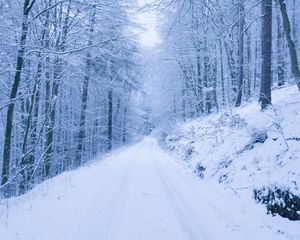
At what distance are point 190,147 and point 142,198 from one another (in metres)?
9.13

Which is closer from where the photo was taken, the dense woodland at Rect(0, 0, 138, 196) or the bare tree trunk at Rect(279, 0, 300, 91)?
the dense woodland at Rect(0, 0, 138, 196)

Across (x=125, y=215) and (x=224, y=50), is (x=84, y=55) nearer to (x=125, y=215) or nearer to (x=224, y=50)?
(x=125, y=215)

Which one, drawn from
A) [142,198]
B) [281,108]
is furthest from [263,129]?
[142,198]

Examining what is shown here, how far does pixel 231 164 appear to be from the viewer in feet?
31.5

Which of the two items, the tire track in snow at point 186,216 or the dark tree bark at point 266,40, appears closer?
the tire track in snow at point 186,216

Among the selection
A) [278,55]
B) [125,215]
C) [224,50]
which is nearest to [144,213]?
[125,215]

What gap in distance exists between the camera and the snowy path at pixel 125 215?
5328mm

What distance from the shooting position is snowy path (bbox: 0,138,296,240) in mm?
5328

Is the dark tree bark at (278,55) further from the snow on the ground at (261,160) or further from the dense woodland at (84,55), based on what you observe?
the snow on the ground at (261,160)

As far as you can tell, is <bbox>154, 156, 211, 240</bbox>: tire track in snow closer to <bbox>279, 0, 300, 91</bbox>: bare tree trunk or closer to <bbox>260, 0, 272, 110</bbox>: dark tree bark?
<bbox>260, 0, 272, 110</bbox>: dark tree bark

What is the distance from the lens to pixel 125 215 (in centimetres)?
646

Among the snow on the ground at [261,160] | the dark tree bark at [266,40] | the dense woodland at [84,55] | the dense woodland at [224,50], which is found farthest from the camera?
the dark tree bark at [266,40]

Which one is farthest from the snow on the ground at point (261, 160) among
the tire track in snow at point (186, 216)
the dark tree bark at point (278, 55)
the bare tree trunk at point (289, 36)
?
the dark tree bark at point (278, 55)

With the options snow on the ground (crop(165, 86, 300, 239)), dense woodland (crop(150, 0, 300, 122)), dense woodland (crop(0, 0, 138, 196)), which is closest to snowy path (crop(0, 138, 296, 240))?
snow on the ground (crop(165, 86, 300, 239))
